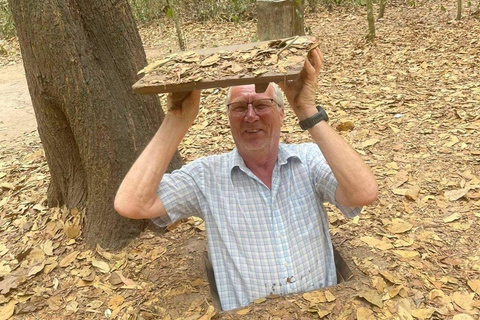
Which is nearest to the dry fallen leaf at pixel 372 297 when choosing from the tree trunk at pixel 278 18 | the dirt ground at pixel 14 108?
the tree trunk at pixel 278 18

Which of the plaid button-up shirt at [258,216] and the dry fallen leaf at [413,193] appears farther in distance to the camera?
the dry fallen leaf at [413,193]

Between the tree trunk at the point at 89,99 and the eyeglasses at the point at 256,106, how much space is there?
0.89 m

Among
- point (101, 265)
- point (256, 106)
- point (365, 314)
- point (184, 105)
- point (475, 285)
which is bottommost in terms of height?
point (475, 285)

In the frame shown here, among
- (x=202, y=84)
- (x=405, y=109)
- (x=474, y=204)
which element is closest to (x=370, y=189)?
(x=202, y=84)

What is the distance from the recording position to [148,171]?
220 centimetres

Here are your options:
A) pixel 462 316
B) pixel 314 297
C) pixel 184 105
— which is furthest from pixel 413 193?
pixel 184 105

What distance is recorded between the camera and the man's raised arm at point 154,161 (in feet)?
7.23

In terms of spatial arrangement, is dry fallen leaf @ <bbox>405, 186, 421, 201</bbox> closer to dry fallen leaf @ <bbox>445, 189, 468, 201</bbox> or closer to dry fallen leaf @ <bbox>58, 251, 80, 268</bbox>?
dry fallen leaf @ <bbox>445, 189, 468, 201</bbox>

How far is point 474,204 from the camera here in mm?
3258

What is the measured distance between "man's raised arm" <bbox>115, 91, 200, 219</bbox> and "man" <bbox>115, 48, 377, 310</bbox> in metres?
0.08

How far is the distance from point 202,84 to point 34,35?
141 centimetres

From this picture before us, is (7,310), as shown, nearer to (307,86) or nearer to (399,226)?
(307,86)

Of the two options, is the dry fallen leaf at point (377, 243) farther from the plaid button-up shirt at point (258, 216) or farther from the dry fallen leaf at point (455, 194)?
the dry fallen leaf at point (455, 194)

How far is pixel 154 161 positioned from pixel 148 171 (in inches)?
2.3
